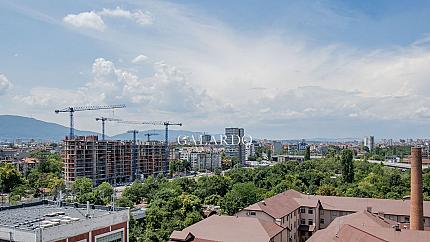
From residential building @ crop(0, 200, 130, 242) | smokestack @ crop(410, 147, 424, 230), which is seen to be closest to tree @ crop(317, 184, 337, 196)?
smokestack @ crop(410, 147, 424, 230)

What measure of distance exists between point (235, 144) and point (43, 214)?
108752 mm

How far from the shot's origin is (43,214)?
22.7m

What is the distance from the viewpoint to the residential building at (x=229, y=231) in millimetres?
23344

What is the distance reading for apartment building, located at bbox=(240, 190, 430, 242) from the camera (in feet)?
102

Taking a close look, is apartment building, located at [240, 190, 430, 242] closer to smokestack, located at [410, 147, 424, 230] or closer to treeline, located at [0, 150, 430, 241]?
treeline, located at [0, 150, 430, 241]

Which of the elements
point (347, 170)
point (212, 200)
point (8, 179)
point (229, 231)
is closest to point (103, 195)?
point (212, 200)

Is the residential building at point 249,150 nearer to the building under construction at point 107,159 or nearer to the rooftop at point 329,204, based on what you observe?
the building under construction at point 107,159

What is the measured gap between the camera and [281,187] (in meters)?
45.2

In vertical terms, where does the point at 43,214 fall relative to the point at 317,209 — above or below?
above

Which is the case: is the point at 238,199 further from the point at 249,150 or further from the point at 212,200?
the point at 249,150

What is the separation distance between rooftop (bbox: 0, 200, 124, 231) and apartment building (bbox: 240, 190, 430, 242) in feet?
37.4

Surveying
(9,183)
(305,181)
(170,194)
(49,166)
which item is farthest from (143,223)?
(49,166)

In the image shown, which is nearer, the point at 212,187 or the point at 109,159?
the point at 212,187

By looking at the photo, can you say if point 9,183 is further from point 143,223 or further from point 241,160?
point 241,160
